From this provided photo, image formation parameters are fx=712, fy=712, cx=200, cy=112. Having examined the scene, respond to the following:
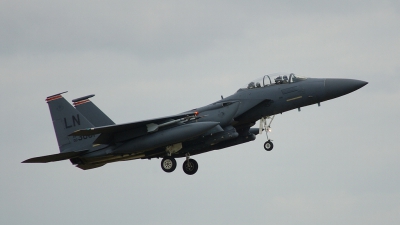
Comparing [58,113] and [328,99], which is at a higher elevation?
[58,113]

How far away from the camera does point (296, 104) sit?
26297 mm

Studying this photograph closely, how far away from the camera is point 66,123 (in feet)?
88.5

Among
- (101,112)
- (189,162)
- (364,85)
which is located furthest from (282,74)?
(101,112)

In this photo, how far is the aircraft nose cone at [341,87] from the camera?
1022 inches

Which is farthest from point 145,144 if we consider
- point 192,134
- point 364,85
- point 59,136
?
point 364,85

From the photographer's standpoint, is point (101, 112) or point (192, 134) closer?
point (192, 134)

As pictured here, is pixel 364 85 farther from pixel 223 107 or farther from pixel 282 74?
pixel 223 107

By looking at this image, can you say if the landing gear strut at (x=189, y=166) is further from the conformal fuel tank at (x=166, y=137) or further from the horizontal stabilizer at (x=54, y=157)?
the horizontal stabilizer at (x=54, y=157)

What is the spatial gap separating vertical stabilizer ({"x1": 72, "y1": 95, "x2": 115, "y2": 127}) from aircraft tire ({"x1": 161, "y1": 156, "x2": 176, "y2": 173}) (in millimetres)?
2886

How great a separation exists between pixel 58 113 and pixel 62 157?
1.89m

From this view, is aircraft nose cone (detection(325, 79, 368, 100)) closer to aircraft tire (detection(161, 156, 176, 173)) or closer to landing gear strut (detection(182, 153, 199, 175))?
landing gear strut (detection(182, 153, 199, 175))

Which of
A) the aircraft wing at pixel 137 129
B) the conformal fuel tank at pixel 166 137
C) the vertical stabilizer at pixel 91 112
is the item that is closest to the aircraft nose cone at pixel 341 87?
the conformal fuel tank at pixel 166 137

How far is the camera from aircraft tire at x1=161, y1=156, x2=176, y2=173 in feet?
87.4

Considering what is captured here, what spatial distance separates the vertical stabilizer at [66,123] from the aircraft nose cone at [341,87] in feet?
29.2
